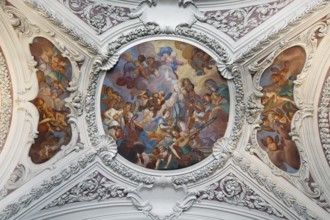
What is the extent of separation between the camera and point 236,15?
12234 mm

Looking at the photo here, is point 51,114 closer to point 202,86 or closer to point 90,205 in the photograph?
point 90,205

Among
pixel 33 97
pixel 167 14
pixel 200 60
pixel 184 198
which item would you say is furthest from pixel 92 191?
pixel 167 14

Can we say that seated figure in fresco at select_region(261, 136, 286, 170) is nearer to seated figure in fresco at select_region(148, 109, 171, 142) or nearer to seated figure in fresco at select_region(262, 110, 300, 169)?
seated figure in fresco at select_region(262, 110, 300, 169)

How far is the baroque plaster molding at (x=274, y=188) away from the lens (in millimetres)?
11500

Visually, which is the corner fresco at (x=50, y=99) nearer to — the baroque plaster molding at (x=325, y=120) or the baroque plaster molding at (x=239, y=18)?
the baroque plaster molding at (x=239, y=18)

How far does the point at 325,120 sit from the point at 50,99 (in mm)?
5735

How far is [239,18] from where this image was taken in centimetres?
1222

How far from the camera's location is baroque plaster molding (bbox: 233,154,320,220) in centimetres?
1150

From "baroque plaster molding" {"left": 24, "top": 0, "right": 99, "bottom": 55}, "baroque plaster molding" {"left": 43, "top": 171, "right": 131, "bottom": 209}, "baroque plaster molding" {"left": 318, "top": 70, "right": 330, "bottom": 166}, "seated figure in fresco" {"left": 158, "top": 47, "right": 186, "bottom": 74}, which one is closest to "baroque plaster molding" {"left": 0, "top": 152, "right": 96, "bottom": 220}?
"baroque plaster molding" {"left": 43, "top": 171, "right": 131, "bottom": 209}

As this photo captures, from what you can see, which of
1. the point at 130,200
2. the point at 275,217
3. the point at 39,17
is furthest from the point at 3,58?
the point at 275,217

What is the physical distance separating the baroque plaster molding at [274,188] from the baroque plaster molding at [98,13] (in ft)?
12.8

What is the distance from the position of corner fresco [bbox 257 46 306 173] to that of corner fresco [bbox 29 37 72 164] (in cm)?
420

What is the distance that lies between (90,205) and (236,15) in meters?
5.09

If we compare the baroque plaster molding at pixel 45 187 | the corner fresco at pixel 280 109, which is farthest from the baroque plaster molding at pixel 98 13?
the corner fresco at pixel 280 109
